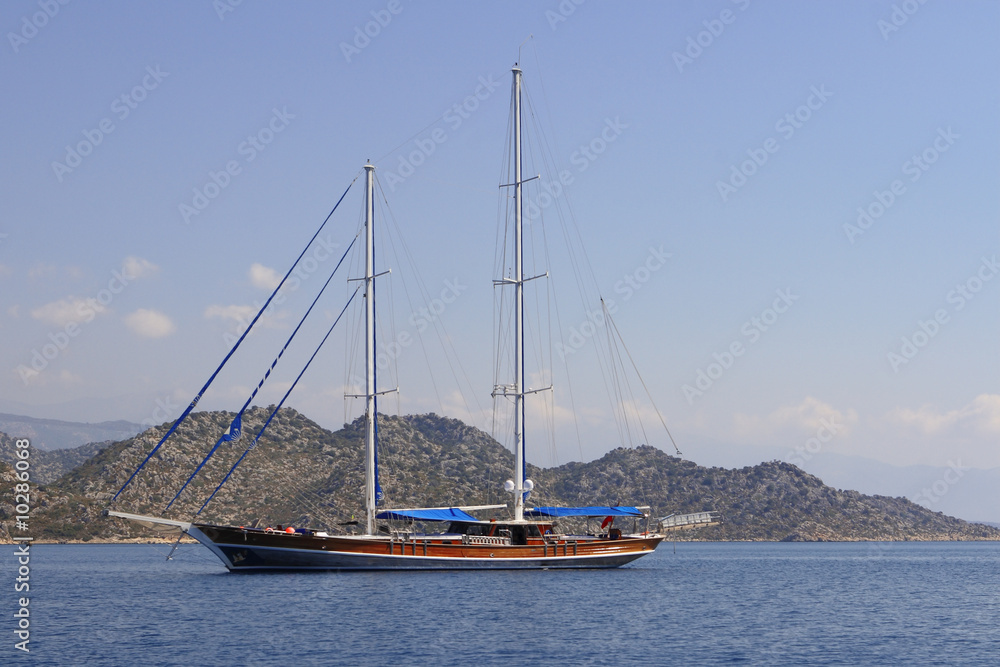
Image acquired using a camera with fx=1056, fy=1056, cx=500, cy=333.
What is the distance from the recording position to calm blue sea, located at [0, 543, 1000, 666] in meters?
35.3

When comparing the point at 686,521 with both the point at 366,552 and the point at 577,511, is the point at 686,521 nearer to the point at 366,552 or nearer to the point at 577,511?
the point at 577,511

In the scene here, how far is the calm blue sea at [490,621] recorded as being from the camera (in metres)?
35.3

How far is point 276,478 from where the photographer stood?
167 m

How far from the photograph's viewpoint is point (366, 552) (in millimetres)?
60156

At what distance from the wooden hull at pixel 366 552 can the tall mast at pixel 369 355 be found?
1.90m

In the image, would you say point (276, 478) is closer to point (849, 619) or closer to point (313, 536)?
point (313, 536)

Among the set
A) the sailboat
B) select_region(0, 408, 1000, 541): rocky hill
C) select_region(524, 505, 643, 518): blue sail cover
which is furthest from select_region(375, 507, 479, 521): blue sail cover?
select_region(0, 408, 1000, 541): rocky hill

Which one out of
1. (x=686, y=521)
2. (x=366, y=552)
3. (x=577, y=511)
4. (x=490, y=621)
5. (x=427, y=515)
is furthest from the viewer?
(x=686, y=521)

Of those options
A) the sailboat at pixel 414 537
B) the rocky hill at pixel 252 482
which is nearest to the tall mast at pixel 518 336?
the sailboat at pixel 414 537

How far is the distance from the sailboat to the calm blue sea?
129cm

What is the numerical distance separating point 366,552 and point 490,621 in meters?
18.6

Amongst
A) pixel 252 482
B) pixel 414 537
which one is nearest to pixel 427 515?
pixel 414 537

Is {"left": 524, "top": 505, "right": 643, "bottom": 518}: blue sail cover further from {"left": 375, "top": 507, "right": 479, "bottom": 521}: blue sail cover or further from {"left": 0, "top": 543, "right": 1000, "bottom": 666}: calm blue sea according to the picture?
{"left": 375, "top": 507, "right": 479, "bottom": 521}: blue sail cover

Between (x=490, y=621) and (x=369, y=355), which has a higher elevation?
(x=369, y=355)
